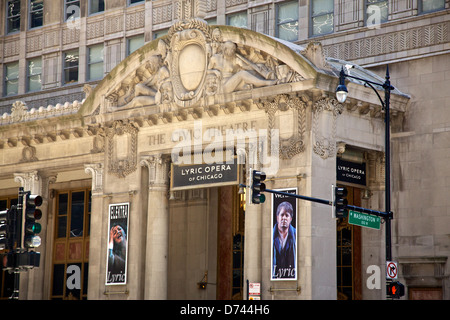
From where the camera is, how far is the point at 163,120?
35.0 metres

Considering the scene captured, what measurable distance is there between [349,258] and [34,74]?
74.9 feet

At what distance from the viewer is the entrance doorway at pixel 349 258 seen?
3466 centimetres

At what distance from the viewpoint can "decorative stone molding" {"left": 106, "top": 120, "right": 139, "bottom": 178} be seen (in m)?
36.1

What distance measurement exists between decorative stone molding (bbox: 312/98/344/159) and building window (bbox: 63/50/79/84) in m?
19.7

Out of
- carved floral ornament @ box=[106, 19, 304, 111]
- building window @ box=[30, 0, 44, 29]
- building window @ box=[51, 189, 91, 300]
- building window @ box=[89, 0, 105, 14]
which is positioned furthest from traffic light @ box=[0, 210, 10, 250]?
building window @ box=[30, 0, 44, 29]

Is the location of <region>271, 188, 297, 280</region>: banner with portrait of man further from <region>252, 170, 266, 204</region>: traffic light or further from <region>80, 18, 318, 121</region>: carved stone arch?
<region>252, 170, 266, 204</region>: traffic light

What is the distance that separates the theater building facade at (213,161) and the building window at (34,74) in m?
7.56

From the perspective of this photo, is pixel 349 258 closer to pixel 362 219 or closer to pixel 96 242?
pixel 362 219

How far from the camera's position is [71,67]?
155 feet

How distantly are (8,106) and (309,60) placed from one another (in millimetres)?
23768

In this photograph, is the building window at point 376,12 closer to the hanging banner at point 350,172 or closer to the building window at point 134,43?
the hanging banner at point 350,172

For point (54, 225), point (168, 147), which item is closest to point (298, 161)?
point (168, 147)

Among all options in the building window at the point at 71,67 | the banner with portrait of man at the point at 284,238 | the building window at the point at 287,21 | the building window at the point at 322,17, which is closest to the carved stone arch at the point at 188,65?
the banner with portrait of man at the point at 284,238

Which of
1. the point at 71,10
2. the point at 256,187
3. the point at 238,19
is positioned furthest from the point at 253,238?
the point at 71,10
